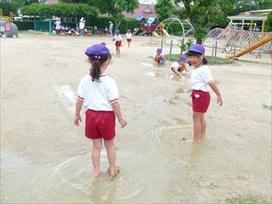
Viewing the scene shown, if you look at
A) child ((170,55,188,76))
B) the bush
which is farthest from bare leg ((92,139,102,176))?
the bush

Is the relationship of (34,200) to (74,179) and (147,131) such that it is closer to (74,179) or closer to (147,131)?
(74,179)

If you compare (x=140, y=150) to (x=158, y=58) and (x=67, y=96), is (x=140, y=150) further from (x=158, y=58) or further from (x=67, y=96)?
(x=158, y=58)

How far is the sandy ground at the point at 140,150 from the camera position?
4.01m

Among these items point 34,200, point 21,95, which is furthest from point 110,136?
point 21,95

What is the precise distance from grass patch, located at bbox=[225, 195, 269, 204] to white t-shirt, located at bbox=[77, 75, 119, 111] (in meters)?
1.54

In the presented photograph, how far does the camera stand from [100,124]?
398 centimetres

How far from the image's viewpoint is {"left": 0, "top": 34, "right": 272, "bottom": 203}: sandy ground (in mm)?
4012

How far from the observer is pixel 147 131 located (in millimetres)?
6227

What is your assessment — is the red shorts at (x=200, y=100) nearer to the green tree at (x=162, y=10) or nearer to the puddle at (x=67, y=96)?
the puddle at (x=67, y=96)

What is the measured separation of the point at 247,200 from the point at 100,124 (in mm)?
1691

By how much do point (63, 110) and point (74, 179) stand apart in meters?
3.20

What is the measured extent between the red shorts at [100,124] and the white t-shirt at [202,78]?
1.83m

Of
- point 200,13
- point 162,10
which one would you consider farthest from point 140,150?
point 162,10

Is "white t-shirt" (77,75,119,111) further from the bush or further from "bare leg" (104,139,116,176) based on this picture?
the bush
